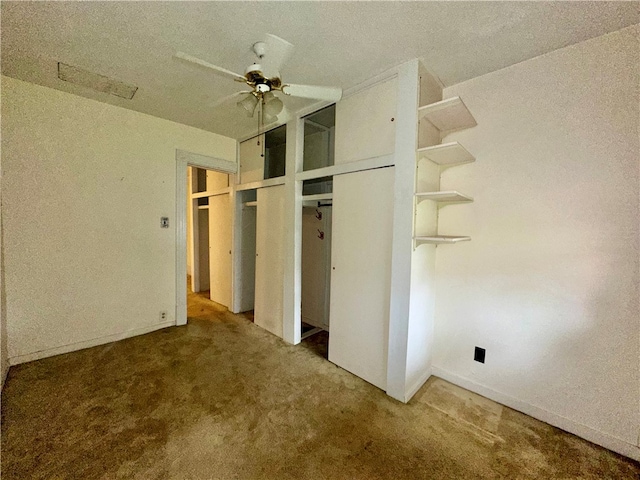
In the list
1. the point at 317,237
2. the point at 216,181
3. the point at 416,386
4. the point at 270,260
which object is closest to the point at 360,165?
the point at 317,237

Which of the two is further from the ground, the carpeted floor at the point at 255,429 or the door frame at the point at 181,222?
the door frame at the point at 181,222

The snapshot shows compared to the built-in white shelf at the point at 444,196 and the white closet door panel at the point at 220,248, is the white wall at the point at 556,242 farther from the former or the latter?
the white closet door panel at the point at 220,248

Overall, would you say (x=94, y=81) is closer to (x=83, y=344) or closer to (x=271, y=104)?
(x=271, y=104)

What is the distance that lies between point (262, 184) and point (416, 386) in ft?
9.12

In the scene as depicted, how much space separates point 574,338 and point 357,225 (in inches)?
66.8

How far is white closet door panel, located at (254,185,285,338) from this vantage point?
3.07 metres

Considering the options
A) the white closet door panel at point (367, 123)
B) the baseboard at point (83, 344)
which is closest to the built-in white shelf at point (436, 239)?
the white closet door panel at point (367, 123)

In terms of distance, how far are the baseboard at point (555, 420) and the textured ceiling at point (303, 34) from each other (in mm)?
2562

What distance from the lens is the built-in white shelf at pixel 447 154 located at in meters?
1.73

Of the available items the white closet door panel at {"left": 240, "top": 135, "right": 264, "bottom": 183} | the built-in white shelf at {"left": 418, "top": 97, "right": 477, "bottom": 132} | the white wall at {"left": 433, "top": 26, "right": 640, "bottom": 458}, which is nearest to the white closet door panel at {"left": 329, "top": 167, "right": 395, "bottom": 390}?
the built-in white shelf at {"left": 418, "top": 97, "right": 477, "bottom": 132}

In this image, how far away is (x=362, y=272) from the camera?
221 centimetres

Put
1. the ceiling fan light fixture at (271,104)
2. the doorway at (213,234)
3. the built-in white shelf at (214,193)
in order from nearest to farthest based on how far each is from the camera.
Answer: the ceiling fan light fixture at (271,104), the built-in white shelf at (214,193), the doorway at (213,234)

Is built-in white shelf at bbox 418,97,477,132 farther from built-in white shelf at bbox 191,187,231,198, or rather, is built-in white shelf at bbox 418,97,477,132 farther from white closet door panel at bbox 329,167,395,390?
built-in white shelf at bbox 191,187,231,198

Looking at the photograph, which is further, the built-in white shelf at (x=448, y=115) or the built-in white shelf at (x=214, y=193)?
the built-in white shelf at (x=214, y=193)
